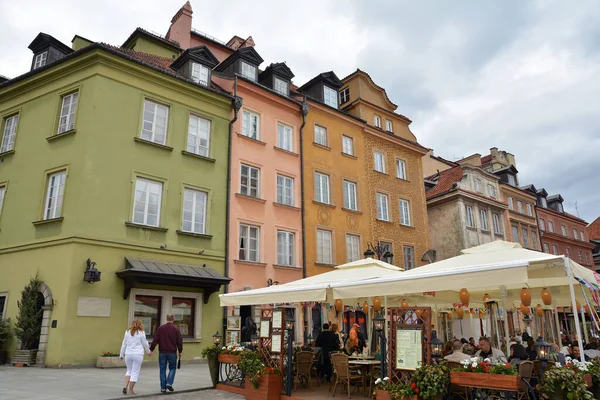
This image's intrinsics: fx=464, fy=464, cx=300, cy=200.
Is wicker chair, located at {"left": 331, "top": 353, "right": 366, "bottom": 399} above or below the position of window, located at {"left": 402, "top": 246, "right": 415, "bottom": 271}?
below

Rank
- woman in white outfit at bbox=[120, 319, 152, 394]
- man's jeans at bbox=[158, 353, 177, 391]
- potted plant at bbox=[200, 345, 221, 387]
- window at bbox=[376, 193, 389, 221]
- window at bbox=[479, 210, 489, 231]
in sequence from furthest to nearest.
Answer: window at bbox=[479, 210, 489, 231] → window at bbox=[376, 193, 389, 221] → potted plant at bbox=[200, 345, 221, 387] → man's jeans at bbox=[158, 353, 177, 391] → woman in white outfit at bbox=[120, 319, 152, 394]

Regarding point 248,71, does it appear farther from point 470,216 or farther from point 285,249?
point 470,216

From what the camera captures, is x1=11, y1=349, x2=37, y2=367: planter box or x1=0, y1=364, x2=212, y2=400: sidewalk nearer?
x1=0, y1=364, x2=212, y2=400: sidewalk

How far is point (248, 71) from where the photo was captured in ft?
72.3

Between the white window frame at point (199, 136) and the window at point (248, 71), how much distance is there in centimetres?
361

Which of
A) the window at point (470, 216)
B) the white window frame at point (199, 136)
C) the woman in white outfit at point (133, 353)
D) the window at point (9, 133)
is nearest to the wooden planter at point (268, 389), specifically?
the woman in white outfit at point (133, 353)

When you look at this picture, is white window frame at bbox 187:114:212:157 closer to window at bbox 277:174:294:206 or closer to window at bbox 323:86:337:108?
window at bbox 277:174:294:206

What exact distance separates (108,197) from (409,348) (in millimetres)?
11990

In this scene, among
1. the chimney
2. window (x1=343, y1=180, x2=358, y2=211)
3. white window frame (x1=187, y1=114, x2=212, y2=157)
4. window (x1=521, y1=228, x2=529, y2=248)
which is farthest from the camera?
window (x1=521, y1=228, x2=529, y2=248)

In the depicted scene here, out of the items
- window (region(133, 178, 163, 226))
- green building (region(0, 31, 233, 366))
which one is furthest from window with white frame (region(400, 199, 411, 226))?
window (region(133, 178, 163, 226))

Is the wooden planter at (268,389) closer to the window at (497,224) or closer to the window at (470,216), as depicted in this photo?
the window at (470,216)

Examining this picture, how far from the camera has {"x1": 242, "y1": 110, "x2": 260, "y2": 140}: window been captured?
2097 cm

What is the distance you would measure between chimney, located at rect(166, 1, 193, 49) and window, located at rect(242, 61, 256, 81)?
4891 mm

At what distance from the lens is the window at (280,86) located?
23.0m
